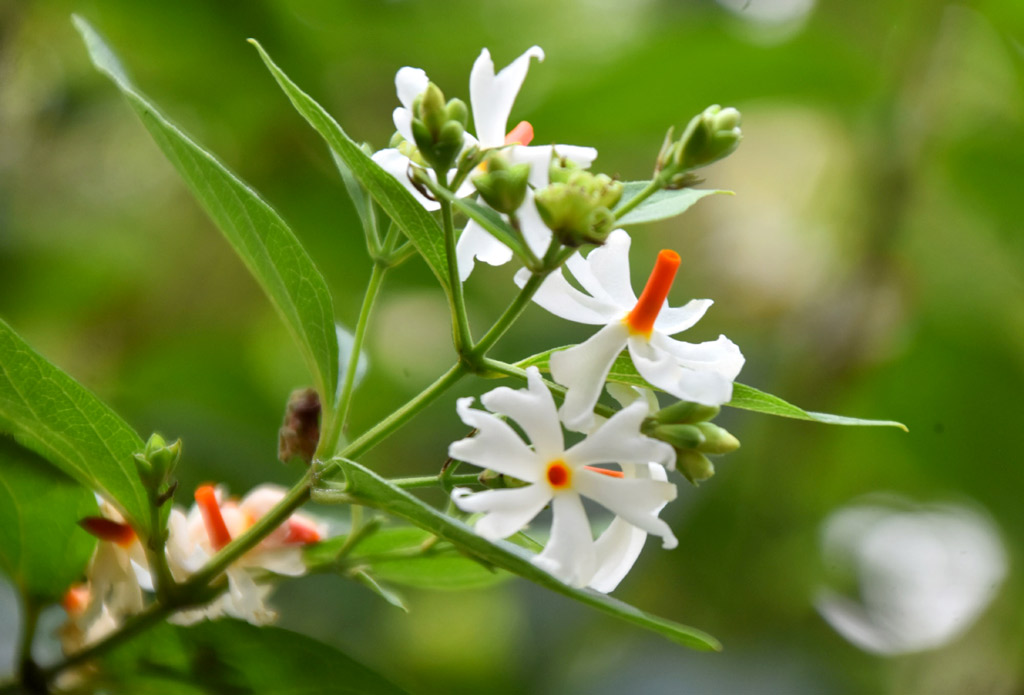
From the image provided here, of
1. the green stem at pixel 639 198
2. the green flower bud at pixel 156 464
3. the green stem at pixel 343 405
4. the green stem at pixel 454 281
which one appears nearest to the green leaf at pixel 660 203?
the green stem at pixel 639 198

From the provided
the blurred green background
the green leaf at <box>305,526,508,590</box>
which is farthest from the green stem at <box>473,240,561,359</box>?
the blurred green background

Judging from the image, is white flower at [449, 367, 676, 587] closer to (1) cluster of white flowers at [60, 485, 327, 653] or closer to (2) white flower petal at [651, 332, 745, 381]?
(2) white flower petal at [651, 332, 745, 381]

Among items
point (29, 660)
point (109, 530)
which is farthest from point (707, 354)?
point (29, 660)

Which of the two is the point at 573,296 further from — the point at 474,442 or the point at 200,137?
the point at 200,137

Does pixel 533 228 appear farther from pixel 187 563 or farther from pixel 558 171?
pixel 187 563

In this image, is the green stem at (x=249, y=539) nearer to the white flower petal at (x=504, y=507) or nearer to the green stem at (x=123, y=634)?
the green stem at (x=123, y=634)

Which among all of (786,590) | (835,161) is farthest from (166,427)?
(835,161)
